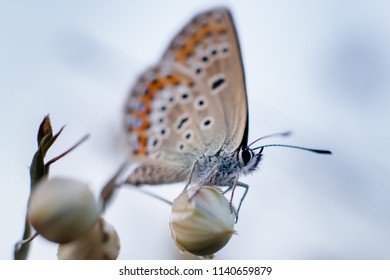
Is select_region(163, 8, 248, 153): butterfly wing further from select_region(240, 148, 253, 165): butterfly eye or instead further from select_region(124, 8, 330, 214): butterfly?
select_region(240, 148, 253, 165): butterfly eye

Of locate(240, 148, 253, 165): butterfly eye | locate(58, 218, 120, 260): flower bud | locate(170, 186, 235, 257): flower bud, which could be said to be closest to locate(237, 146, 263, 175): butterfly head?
locate(240, 148, 253, 165): butterfly eye

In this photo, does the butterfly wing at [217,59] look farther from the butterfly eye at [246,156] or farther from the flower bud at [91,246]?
the flower bud at [91,246]

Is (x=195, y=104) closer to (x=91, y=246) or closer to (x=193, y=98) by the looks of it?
(x=193, y=98)

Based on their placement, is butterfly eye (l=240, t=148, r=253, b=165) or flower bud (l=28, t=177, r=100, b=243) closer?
flower bud (l=28, t=177, r=100, b=243)

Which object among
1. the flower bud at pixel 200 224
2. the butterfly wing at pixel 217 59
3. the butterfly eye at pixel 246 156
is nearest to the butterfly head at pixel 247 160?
the butterfly eye at pixel 246 156

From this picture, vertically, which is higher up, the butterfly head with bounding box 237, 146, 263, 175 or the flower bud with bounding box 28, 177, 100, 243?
the flower bud with bounding box 28, 177, 100, 243

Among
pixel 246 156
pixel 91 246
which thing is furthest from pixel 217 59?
pixel 91 246

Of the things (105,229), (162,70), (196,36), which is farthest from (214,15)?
(105,229)

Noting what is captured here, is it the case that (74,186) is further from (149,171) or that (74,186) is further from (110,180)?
(149,171)
